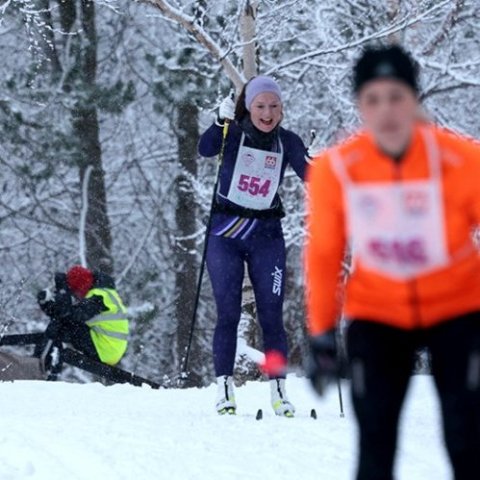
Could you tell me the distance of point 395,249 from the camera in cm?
321

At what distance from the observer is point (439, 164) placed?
3.16 m

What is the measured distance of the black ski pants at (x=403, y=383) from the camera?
306cm

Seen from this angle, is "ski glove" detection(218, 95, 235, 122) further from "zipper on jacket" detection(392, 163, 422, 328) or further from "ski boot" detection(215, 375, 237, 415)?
"zipper on jacket" detection(392, 163, 422, 328)

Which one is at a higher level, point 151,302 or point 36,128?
point 36,128

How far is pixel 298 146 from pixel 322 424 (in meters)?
1.48

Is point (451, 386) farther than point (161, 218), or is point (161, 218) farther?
point (161, 218)

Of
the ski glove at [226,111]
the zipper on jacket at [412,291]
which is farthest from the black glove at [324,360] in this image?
the ski glove at [226,111]

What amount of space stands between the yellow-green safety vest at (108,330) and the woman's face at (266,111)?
5.06 meters

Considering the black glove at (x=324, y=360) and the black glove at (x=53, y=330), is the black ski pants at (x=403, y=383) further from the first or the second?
the black glove at (x=53, y=330)

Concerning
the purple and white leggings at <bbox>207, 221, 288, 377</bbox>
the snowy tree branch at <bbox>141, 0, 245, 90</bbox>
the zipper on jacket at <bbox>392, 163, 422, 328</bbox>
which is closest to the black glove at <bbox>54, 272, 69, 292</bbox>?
the snowy tree branch at <bbox>141, 0, 245, 90</bbox>

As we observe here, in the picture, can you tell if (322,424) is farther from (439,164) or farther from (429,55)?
(429,55)

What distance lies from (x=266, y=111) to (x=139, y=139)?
15.2 m

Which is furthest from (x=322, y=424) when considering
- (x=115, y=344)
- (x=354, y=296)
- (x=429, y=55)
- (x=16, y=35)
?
(x=16, y=35)

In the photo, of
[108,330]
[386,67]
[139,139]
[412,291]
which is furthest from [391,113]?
[139,139]
